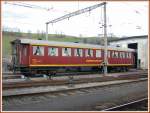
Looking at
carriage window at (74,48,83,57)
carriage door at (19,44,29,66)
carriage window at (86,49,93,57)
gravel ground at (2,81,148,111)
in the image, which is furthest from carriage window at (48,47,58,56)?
gravel ground at (2,81,148,111)

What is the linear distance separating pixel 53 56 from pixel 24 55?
2708 mm

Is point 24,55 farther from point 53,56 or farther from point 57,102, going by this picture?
point 57,102

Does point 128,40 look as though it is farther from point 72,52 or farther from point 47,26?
point 72,52

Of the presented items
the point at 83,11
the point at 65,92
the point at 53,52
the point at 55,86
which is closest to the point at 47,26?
the point at 83,11

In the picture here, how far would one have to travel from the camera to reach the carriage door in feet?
81.4

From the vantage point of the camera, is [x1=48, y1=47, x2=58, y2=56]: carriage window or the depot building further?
the depot building

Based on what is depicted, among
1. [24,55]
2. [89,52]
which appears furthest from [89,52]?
[24,55]

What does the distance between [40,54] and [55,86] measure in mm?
7023

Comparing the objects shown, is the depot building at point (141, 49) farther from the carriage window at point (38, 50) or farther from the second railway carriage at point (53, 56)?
the carriage window at point (38, 50)

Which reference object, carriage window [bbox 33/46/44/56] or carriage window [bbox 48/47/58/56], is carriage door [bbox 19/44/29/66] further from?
carriage window [bbox 48/47/58/56]

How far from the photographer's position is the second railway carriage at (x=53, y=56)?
24844mm

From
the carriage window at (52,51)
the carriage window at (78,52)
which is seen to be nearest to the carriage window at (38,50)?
the carriage window at (52,51)

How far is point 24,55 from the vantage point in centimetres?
2500

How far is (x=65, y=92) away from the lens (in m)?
16.0
